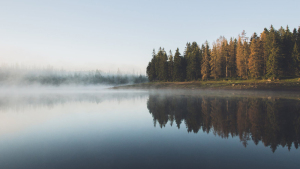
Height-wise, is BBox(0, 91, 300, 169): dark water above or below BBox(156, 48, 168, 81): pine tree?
below

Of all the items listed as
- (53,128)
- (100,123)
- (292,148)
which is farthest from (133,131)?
(292,148)

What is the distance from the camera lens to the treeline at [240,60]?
49.0 m

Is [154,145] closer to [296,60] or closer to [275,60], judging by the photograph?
[275,60]

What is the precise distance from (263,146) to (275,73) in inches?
1964

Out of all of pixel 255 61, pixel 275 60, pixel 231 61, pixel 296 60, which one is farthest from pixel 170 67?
pixel 296 60

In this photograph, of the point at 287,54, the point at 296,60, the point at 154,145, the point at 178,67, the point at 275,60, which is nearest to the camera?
the point at 154,145

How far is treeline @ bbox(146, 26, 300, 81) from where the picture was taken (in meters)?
49.0

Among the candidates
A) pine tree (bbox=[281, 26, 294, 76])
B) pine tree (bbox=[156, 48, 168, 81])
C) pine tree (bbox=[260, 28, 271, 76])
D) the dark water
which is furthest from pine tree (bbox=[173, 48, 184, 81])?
the dark water

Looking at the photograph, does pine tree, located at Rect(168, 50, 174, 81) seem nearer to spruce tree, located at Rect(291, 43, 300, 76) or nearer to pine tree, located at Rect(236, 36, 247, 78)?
pine tree, located at Rect(236, 36, 247, 78)

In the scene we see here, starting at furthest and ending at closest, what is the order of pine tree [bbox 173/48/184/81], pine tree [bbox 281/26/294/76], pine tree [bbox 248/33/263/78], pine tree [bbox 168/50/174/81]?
pine tree [bbox 168/50/174/81]
pine tree [bbox 173/48/184/81]
pine tree [bbox 248/33/263/78]
pine tree [bbox 281/26/294/76]

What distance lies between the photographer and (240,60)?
2309 inches

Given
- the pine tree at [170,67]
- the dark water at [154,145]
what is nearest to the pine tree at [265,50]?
the pine tree at [170,67]

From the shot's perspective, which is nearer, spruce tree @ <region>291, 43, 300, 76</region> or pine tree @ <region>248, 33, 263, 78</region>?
spruce tree @ <region>291, 43, 300, 76</region>

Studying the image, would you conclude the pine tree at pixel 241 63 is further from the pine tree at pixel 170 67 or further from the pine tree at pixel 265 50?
the pine tree at pixel 170 67
